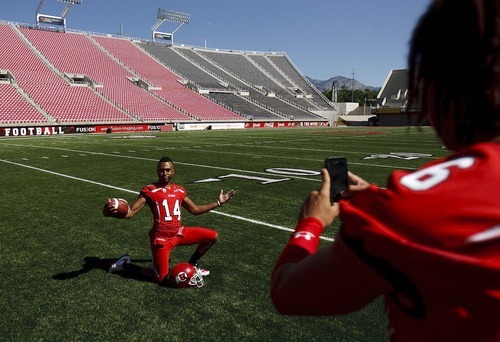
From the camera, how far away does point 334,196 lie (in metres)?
1.12

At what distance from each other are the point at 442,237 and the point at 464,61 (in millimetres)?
352

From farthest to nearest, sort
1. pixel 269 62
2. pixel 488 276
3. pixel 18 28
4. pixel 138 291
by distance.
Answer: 1. pixel 269 62
2. pixel 18 28
3. pixel 138 291
4. pixel 488 276

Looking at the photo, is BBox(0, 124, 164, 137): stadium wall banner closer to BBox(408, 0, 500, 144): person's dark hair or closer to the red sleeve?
the red sleeve

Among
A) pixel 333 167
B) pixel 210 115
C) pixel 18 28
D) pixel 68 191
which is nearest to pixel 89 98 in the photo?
pixel 210 115

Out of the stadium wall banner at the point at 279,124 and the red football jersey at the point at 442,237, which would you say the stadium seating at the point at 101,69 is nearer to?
the stadium wall banner at the point at 279,124

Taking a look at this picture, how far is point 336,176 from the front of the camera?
1156 mm

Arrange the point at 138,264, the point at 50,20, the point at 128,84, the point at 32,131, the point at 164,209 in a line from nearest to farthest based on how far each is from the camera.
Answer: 1. the point at 164,209
2. the point at 138,264
3. the point at 32,131
4. the point at 128,84
5. the point at 50,20

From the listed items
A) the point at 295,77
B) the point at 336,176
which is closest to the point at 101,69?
the point at 295,77

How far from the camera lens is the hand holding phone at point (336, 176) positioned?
112 cm

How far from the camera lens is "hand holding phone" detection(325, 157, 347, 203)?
1.12m

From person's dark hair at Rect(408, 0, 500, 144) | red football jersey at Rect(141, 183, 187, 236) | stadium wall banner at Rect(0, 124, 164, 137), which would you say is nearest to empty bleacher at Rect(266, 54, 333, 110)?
stadium wall banner at Rect(0, 124, 164, 137)

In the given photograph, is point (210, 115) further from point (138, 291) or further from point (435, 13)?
point (435, 13)

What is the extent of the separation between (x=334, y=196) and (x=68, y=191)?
8595 millimetres

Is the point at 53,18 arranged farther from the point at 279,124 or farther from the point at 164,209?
the point at 164,209
